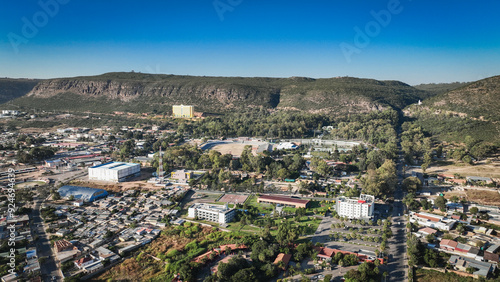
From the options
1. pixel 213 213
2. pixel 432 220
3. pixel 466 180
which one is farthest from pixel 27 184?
pixel 466 180

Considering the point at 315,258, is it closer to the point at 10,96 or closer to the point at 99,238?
the point at 99,238

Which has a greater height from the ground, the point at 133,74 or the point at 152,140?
the point at 133,74

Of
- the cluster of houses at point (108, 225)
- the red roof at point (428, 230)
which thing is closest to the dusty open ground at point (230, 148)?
the cluster of houses at point (108, 225)

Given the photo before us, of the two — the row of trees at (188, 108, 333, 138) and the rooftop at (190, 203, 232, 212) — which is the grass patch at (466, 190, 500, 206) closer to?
the rooftop at (190, 203, 232, 212)

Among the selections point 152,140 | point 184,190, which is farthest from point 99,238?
point 152,140

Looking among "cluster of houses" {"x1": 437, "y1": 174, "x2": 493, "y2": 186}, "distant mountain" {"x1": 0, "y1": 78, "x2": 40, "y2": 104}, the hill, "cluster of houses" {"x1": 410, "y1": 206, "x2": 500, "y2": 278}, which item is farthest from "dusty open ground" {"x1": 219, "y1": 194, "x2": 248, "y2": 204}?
"distant mountain" {"x1": 0, "y1": 78, "x2": 40, "y2": 104}

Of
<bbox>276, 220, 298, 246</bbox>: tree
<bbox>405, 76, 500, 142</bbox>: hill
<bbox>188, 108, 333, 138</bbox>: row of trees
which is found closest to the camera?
<bbox>276, 220, 298, 246</bbox>: tree
